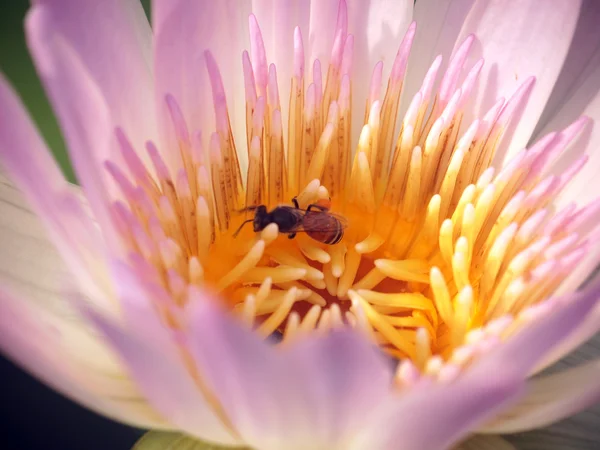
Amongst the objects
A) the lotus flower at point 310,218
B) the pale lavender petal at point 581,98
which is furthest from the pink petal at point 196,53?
the pale lavender petal at point 581,98

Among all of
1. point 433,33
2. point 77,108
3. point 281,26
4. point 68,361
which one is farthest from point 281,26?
point 68,361

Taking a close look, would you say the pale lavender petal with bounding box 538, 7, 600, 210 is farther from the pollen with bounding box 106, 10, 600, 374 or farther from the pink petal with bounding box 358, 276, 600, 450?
the pink petal with bounding box 358, 276, 600, 450

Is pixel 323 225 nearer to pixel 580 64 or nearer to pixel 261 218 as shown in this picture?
pixel 261 218

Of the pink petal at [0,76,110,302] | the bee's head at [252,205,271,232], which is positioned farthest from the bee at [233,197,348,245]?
the pink petal at [0,76,110,302]

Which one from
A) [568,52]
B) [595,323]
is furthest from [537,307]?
[568,52]

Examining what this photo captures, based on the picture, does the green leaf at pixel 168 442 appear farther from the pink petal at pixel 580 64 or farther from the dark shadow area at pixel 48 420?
the pink petal at pixel 580 64
